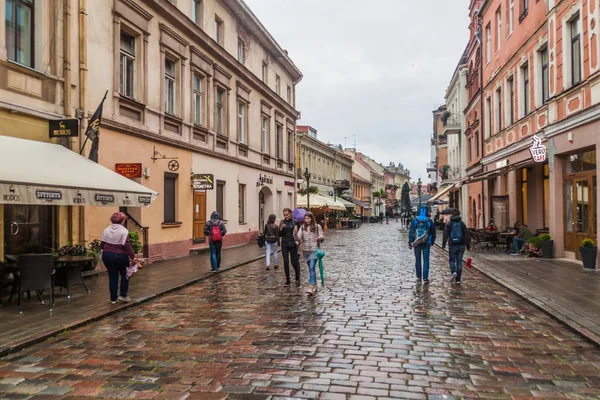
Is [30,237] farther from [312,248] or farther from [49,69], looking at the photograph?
[312,248]

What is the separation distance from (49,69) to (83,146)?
183 centimetres

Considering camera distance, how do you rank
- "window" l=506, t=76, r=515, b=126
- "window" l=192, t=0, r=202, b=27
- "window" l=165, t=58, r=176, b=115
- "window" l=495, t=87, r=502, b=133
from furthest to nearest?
"window" l=495, t=87, r=502, b=133
"window" l=506, t=76, r=515, b=126
"window" l=192, t=0, r=202, b=27
"window" l=165, t=58, r=176, b=115

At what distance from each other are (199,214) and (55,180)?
10.2m

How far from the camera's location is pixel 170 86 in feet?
57.7

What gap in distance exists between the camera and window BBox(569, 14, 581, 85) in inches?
557

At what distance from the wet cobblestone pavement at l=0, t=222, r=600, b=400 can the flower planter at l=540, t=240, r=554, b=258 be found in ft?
23.3

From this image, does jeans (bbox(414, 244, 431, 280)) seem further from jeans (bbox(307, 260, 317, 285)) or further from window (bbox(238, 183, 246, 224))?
window (bbox(238, 183, 246, 224))

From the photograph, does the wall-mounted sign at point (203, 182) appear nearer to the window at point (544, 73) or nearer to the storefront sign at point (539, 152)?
the storefront sign at point (539, 152)

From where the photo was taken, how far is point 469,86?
1251 inches

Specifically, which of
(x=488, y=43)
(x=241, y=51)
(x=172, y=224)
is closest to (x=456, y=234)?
(x=172, y=224)

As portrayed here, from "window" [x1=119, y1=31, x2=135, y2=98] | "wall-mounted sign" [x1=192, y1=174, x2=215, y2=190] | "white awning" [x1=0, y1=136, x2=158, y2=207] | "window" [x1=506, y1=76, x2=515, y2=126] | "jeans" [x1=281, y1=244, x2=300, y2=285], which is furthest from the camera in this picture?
"window" [x1=506, y1=76, x2=515, y2=126]

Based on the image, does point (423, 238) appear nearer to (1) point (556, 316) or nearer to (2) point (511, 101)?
(1) point (556, 316)

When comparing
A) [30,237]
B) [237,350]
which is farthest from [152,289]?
[237,350]

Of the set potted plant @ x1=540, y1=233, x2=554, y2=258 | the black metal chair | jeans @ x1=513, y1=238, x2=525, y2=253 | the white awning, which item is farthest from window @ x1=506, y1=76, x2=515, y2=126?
the black metal chair
